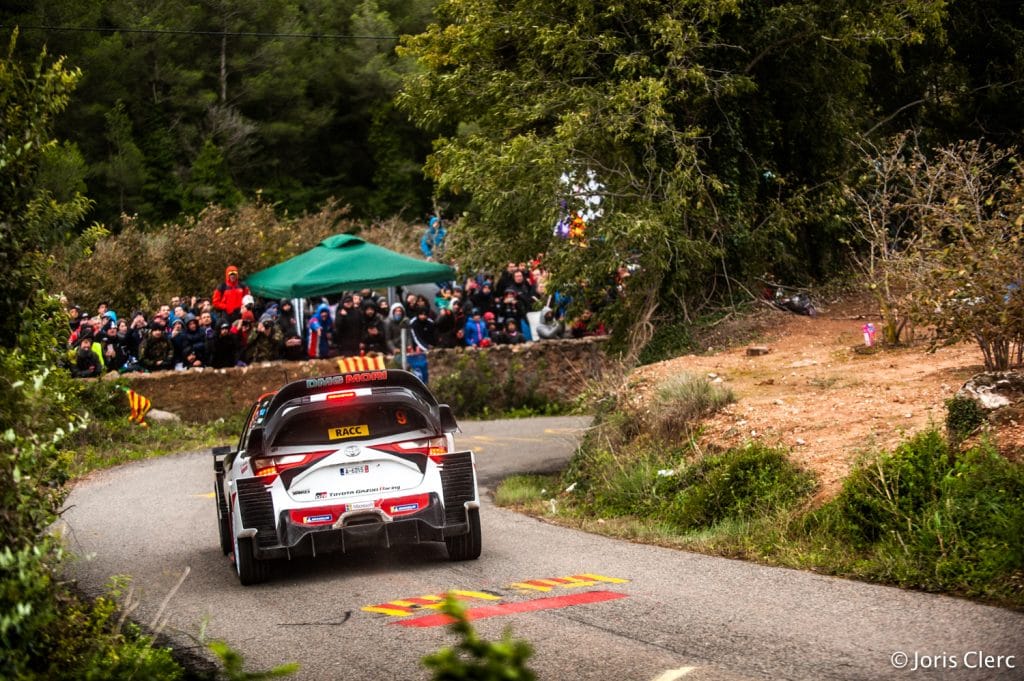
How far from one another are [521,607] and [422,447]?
2422 millimetres

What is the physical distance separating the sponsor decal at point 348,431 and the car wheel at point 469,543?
3.98ft

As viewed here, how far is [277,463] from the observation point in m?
11.5

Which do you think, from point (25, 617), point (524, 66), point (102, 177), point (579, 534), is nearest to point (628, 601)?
point (579, 534)

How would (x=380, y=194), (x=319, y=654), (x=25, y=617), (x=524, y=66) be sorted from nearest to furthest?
(x=25, y=617)
(x=319, y=654)
(x=524, y=66)
(x=380, y=194)

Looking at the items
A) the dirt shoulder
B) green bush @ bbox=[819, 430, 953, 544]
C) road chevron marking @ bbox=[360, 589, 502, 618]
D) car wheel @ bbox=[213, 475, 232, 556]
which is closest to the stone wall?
the dirt shoulder

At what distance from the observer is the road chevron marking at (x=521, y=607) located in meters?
9.52

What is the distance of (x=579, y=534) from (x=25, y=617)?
811 centimetres

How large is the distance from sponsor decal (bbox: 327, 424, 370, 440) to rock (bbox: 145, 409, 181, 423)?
1419 cm

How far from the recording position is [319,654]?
28.7 ft

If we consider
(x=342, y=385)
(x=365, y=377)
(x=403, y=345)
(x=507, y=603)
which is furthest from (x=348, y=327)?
(x=507, y=603)

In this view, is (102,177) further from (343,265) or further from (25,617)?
(25,617)

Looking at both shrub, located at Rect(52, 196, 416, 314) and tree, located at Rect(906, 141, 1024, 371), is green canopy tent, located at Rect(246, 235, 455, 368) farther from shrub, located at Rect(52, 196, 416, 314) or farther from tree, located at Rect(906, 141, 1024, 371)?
tree, located at Rect(906, 141, 1024, 371)

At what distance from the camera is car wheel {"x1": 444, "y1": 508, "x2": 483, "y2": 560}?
11.9 metres

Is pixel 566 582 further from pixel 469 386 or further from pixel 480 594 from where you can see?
pixel 469 386
